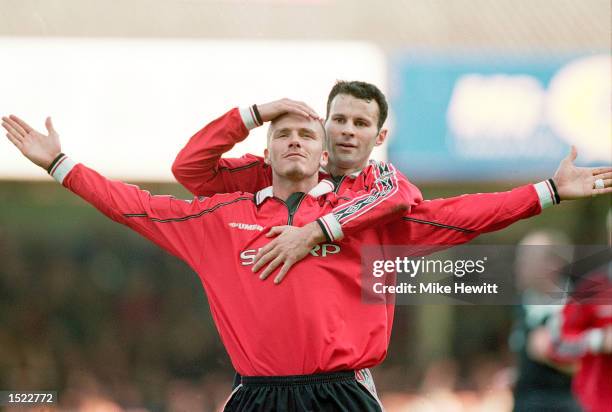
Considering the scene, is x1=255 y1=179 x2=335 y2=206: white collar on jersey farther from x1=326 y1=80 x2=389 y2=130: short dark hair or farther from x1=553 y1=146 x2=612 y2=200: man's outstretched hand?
x1=553 y1=146 x2=612 y2=200: man's outstretched hand

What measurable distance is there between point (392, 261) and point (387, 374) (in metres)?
1.22

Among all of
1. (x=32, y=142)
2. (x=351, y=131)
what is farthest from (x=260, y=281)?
(x=32, y=142)

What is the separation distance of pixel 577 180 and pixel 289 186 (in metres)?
1.01

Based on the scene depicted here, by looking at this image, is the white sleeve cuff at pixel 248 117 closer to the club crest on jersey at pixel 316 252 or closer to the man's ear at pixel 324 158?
the man's ear at pixel 324 158

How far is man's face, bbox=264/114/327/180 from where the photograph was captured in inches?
113

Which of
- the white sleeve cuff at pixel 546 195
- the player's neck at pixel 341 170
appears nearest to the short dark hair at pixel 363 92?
the player's neck at pixel 341 170

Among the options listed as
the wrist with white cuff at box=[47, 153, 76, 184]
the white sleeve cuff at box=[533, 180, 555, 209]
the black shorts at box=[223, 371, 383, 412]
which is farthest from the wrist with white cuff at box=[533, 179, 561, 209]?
the wrist with white cuff at box=[47, 153, 76, 184]

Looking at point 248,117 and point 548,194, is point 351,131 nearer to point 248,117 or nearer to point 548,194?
point 248,117

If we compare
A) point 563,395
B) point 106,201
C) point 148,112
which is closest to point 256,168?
point 106,201

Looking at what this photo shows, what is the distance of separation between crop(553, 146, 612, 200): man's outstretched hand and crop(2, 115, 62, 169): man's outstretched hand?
181 centimetres

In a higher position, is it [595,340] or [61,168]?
[61,168]

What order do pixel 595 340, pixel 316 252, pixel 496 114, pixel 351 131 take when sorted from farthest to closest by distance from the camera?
pixel 496 114, pixel 595 340, pixel 351 131, pixel 316 252

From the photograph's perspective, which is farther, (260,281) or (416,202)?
(416,202)

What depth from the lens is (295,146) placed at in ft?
9.44
